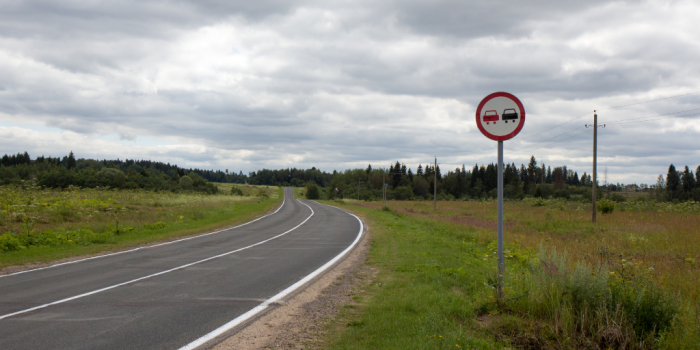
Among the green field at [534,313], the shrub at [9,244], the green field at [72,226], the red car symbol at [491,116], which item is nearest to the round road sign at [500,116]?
the red car symbol at [491,116]

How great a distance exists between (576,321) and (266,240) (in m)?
13.4

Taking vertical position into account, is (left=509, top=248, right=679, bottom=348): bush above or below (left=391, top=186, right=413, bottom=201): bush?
above

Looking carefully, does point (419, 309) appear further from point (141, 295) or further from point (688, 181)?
point (688, 181)

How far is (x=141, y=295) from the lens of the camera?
271 inches

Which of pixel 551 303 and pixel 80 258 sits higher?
pixel 551 303

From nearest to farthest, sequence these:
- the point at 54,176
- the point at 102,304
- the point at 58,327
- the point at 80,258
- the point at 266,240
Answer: the point at 58,327 < the point at 102,304 < the point at 80,258 < the point at 266,240 < the point at 54,176

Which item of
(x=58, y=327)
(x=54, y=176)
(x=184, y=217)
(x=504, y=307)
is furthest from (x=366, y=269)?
(x=54, y=176)

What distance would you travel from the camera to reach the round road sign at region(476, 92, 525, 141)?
17.5ft

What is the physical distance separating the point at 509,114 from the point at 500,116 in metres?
0.12

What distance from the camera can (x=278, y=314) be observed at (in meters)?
5.85

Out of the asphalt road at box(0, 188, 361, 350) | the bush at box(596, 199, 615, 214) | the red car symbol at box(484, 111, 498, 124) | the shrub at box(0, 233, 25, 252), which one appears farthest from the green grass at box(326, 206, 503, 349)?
the bush at box(596, 199, 615, 214)

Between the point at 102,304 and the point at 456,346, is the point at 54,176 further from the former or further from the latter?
the point at 456,346

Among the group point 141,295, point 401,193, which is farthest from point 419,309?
point 401,193

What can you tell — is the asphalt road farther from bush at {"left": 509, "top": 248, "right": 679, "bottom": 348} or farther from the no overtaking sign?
bush at {"left": 509, "top": 248, "right": 679, "bottom": 348}
